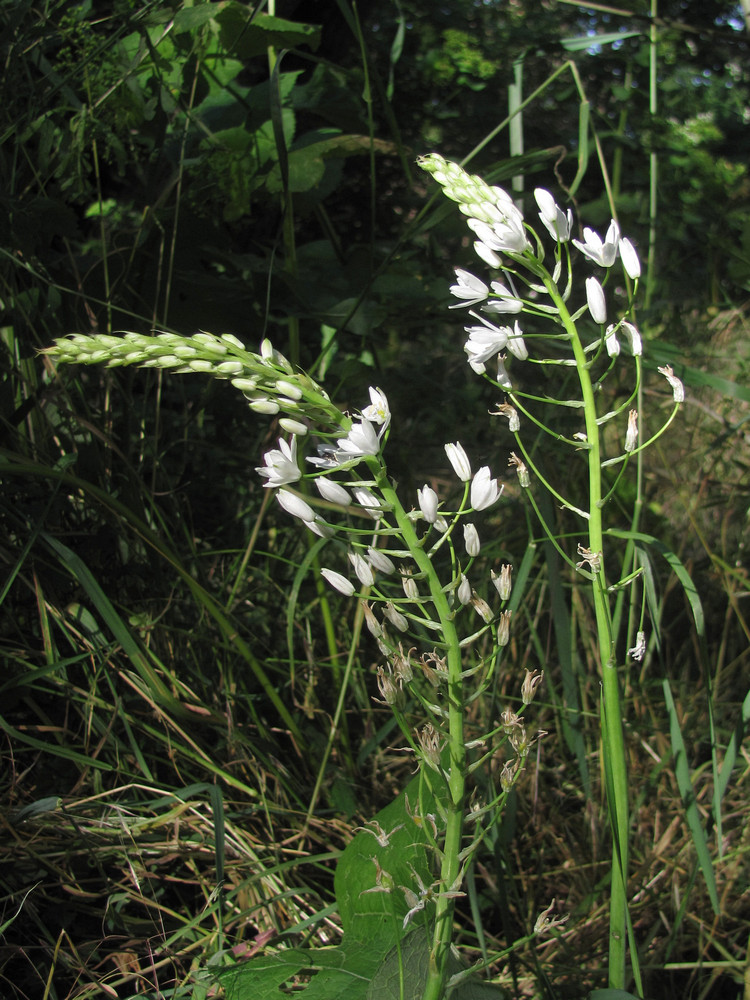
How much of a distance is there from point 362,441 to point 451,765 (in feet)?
1.25

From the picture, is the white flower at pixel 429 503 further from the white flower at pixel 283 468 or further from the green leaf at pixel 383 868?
the green leaf at pixel 383 868

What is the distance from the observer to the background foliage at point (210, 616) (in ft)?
4.32

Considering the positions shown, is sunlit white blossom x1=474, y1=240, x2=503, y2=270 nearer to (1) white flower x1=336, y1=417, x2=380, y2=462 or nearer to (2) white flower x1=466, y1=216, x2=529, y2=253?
(2) white flower x1=466, y1=216, x2=529, y2=253

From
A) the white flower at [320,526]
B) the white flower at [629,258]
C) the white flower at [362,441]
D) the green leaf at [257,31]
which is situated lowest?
the white flower at [320,526]

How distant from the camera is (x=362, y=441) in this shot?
0.82 meters

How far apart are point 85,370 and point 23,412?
0.31 metres

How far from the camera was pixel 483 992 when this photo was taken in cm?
97

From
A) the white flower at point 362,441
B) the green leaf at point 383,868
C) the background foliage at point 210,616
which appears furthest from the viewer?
the background foliage at point 210,616

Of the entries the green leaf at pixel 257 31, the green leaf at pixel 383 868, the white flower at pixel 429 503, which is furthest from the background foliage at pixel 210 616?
the white flower at pixel 429 503

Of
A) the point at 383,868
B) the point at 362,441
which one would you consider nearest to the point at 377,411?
the point at 362,441

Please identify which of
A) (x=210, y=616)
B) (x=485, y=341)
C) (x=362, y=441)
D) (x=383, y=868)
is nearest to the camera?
(x=362, y=441)

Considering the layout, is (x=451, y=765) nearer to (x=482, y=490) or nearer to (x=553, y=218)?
(x=482, y=490)

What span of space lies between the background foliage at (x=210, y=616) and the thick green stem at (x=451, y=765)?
335mm

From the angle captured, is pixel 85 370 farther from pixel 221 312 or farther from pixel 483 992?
pixel 483 992
